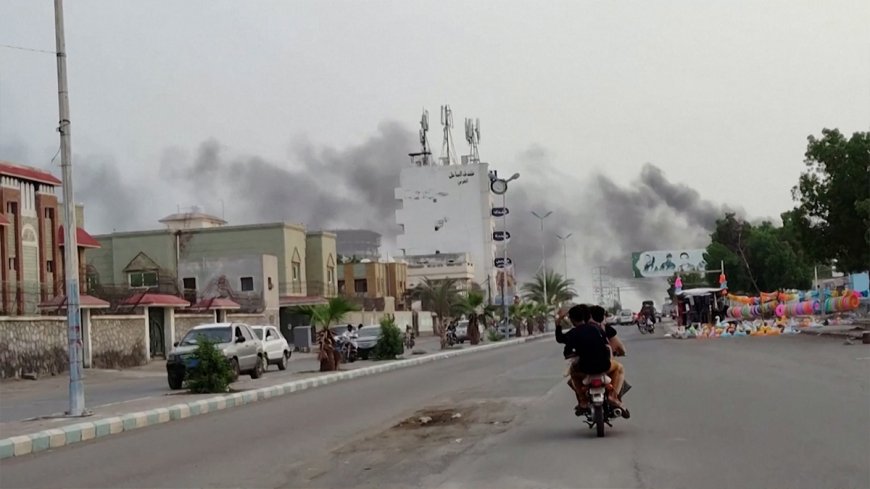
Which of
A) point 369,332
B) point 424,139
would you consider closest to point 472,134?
point 424,139

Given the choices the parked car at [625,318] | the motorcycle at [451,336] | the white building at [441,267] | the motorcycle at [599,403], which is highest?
the white building at [441,267]

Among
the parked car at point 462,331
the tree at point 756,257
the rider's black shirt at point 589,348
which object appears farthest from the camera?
the tree at point 756,257

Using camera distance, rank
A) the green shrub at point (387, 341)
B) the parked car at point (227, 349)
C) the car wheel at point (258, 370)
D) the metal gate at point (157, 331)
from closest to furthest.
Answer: the parked car at point (227, 349)
the car wheel at point (258, 370)
the green shrub at point (387, 341)
the metal gate at point (157, 331)

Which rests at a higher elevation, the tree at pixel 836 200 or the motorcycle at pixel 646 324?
the tree at pixel 836 200

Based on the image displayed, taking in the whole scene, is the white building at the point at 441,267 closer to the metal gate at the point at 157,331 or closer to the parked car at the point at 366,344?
the parked car at the point at 366,344

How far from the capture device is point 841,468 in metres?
9.39

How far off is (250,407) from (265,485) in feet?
37.8

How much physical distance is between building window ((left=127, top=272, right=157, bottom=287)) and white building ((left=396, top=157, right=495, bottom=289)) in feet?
192

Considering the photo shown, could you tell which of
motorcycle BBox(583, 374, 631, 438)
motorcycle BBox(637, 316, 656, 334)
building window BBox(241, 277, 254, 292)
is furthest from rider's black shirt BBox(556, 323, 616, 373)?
building window BBox(241, 277, 254, 292)

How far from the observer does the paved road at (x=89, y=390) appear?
71.5 ft

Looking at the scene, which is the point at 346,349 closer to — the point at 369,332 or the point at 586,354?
the point at 369,332

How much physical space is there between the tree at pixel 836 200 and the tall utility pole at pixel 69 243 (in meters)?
31.9

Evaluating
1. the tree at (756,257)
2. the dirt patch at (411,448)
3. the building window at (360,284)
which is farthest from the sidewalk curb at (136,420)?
the tree at (756,257)

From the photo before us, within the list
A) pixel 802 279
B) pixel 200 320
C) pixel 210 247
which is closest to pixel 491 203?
pixel 802 279
